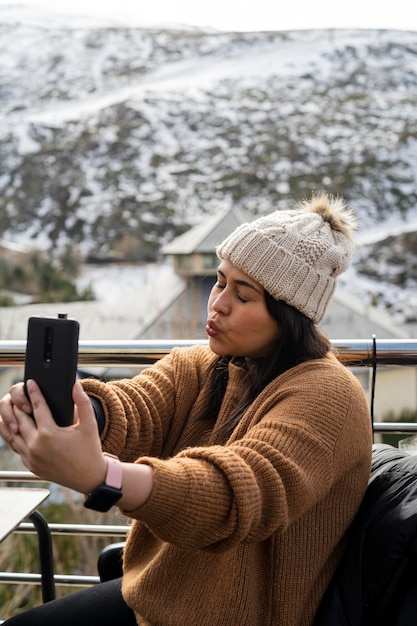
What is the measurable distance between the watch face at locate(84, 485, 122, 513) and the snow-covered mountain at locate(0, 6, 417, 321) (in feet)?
50.6

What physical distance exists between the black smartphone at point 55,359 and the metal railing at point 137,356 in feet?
2.54

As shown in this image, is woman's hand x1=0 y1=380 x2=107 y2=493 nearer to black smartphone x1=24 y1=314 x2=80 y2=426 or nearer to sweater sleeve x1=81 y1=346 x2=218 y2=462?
black smartphone x1=24 y1=314 x2=80 y2=426

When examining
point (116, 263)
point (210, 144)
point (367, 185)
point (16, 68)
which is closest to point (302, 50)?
point (210, 144)

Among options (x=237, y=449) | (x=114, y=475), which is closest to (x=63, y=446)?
(x=114, y=475)

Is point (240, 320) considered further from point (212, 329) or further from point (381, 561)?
point (381, 561)

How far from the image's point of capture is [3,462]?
21.6ft

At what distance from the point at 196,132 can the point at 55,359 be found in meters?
23.1

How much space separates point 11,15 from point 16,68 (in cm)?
383

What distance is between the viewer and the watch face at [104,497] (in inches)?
39.9

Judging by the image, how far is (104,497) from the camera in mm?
1016

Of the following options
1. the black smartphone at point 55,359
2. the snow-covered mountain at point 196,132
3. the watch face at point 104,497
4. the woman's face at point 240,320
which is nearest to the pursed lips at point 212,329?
the woman's face at point 240,320

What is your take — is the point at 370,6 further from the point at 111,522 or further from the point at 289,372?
the point at 289,372

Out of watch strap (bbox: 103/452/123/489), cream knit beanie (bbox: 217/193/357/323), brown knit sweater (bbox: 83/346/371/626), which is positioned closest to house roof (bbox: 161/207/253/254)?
cream knit beanie (bbox: 217/193/357/323)

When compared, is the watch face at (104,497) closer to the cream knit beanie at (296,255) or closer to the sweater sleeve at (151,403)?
the sweater sleeve at (151,403)
